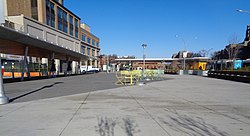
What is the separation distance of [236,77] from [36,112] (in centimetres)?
2595

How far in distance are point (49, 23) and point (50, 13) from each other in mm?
3402

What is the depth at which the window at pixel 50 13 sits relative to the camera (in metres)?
49.9

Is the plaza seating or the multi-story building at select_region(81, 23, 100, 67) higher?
the multi-story building at select_region(81, 23, 100, 67)

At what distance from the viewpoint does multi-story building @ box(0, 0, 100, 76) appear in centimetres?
3953

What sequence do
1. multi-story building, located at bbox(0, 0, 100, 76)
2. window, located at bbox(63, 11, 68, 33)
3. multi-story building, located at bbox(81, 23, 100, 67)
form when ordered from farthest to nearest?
multi-story building, located at bbox(81, 23, 100, 67) → window, located at bbox(63, 11, 68, 33) → multi-story building, located at bbox(0, 0, 100, 76)

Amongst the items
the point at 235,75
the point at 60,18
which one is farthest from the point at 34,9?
the point at 235,75

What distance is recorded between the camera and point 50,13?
51.6 m

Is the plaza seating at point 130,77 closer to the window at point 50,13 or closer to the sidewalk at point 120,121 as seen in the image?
the sidewalk at point 120,121

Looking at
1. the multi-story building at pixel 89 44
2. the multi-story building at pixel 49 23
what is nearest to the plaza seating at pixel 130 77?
the multi-story building at pixel 49 23

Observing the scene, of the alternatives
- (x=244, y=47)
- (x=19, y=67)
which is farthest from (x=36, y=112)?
(x=244, y=47)

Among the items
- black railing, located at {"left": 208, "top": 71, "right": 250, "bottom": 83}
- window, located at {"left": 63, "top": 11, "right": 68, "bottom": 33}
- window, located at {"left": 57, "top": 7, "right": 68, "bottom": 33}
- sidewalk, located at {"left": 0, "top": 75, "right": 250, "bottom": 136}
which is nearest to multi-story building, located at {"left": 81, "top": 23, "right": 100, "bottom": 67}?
window, located at {"left": 63, "top": 11, "right": 68, "bottom": 33}

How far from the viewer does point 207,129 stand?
4.63m

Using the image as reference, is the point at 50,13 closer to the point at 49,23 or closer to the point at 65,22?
the point at 49,23

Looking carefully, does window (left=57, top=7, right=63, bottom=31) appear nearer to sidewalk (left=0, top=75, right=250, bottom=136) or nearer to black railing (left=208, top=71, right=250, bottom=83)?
black railing (left=208, top=71, right=250, bottom=83)
